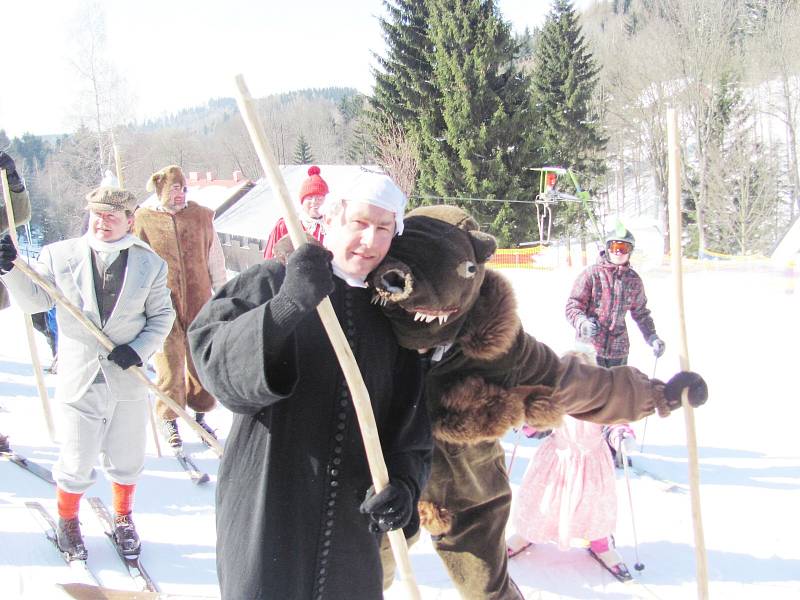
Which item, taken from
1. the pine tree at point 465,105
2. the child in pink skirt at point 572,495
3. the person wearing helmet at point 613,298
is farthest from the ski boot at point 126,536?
the pine tree at point 465,105

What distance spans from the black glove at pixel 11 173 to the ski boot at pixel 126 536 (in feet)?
6.18

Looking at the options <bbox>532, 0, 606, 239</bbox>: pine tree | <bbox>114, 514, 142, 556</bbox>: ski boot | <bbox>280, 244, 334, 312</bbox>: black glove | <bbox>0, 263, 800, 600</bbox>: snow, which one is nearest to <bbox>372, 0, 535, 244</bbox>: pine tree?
<bbox>532, 0, 606, 239</bbox>: pine tree

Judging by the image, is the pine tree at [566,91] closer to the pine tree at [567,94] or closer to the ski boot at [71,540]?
the pine tree at [567,94]

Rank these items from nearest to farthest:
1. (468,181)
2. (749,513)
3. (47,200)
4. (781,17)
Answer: (749,513) → (468,181) → (781,17) → (47,200)

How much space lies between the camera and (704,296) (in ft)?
35.2

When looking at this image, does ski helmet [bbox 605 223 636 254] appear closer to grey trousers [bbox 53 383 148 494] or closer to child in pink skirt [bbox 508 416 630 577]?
child in pink skirt [bbox 508 416 630 577]

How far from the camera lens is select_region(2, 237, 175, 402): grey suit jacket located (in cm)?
281

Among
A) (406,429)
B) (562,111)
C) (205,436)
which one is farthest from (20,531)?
(562,111)

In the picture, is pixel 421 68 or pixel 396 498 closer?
pixel 396 498

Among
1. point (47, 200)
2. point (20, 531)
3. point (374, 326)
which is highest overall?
point (47, 200)

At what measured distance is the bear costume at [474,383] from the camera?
1.60 m

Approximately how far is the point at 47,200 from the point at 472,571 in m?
44.2

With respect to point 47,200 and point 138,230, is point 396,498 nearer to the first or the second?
point 138,230

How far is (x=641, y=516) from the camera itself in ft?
11.9
